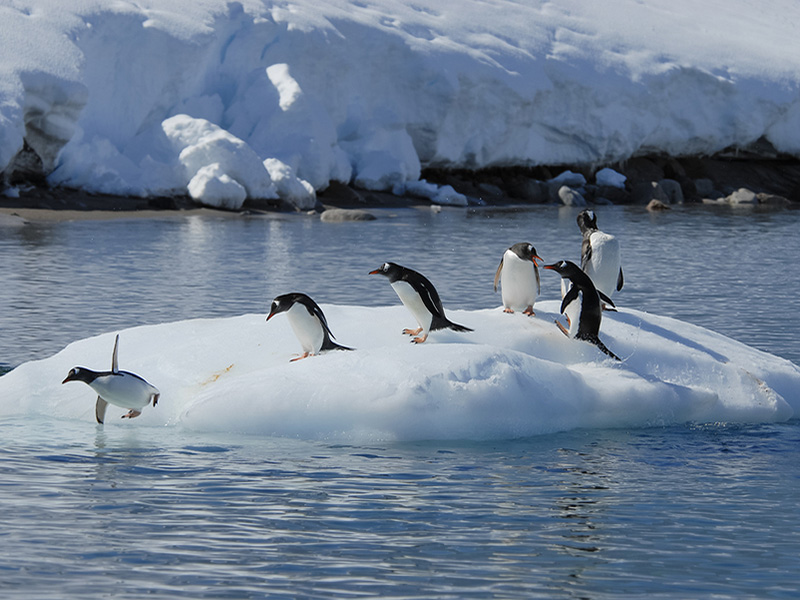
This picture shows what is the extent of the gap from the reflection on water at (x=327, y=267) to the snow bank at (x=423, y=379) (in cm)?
184

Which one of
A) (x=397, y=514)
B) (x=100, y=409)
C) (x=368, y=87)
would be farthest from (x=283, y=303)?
(x=368, y=87)

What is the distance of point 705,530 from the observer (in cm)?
477

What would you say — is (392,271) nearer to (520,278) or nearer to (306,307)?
(306,307)

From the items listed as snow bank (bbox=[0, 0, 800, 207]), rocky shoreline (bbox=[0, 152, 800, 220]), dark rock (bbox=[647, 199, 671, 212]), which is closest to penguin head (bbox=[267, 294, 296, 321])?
snow bank (bbox=[0, 0, 800, 207])

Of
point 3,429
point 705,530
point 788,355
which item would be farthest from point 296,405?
point 788,355

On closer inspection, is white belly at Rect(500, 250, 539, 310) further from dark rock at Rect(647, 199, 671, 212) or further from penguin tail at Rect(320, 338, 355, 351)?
dark rock at Rect(647, 199, 671, 212)

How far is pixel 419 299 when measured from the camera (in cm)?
707

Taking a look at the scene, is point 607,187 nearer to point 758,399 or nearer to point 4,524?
point 758,399

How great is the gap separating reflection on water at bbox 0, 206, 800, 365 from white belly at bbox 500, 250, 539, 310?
2.62 meters

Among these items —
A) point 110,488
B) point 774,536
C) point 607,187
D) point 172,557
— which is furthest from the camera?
point 607,187

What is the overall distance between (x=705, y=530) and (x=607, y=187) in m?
30.9

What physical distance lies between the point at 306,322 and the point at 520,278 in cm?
154

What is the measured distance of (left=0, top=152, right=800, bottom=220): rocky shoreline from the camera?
2923 centimetres

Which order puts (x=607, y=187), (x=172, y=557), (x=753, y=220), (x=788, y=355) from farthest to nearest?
(x=607, y=187)
(x=753, y=220)
(x=788, y=355)
(x=172, y=557)
